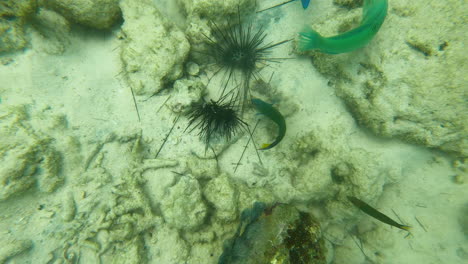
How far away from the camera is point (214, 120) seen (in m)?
2.82

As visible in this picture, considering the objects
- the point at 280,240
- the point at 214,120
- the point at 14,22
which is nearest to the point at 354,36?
the point at 214,120

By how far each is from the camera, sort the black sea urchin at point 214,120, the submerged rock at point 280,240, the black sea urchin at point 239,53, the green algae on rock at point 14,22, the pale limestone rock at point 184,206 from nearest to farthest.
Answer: the submerged rock at point 280,240, the green algae on rock at point 14,22, the pale limestone rock at point 184,206, the black sea urchin at point 214,120, the black sea urchin at point 239,53

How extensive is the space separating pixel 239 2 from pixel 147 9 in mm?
1280

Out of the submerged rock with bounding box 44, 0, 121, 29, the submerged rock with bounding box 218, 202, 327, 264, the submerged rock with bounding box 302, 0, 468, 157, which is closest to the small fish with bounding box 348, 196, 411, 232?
the submerged rock with bounding box 218, 202, 327, 264

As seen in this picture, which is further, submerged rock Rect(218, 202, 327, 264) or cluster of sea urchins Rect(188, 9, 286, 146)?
cluster of sea urchins Rect(188, 9, 286, 146)

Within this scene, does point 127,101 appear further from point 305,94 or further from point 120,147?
point 305,94

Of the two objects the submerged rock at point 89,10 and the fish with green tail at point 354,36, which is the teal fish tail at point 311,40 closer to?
the fish with green tail at point 354,36

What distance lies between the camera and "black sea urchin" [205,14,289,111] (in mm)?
3035

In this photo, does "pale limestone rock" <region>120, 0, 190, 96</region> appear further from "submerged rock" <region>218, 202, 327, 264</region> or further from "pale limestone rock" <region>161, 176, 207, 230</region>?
"submerged rock" <region>218, 202, 327, 264</region>

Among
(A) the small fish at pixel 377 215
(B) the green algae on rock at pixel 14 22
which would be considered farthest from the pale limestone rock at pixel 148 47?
(A) the small fish at pixel 377 215

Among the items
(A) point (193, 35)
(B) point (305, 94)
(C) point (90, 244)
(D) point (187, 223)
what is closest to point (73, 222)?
(C) point (90, 244)

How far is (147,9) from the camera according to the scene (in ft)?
9.35

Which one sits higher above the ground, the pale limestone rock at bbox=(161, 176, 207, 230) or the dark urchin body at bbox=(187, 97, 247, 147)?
the dark urchin body at bbox=(187, 97, 247, 147)

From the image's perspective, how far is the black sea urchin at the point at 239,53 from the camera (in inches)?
119
